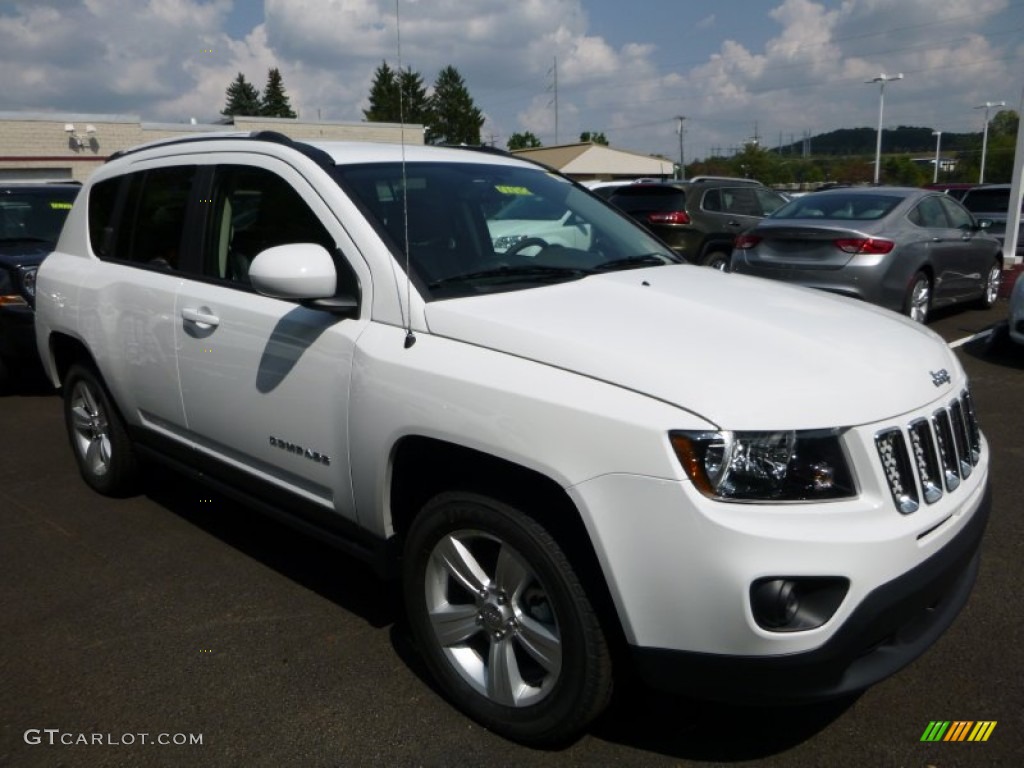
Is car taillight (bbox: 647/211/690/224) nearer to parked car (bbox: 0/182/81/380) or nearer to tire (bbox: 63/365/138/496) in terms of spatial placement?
parked car (bbox: 0/182/81/380)

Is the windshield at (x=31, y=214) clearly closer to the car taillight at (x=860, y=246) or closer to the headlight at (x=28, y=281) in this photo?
the headlight at (x=28, y=281)

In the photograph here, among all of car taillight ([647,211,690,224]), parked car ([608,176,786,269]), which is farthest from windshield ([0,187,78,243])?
car taillight ([647,211,690,224])

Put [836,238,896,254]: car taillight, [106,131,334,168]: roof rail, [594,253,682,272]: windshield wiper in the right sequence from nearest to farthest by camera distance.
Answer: [106,131,334,168]: roof rail
[594,253,682,272]: windshield wiper
[836,238,896,254]: car taillight

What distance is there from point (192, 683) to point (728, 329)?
2145 millimetres

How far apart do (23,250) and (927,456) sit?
7.43 metres

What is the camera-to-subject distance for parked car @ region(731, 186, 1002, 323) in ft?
27.6

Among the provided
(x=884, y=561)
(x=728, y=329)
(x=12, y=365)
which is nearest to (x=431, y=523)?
(x=728, y=329)

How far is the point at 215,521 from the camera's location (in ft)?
14.8

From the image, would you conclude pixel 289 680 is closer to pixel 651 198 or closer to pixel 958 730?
pixel 958 730

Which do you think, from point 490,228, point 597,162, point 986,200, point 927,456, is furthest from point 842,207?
point 597,162

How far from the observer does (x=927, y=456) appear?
8.04ft

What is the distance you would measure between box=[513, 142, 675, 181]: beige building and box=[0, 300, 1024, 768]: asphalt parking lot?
64.4 meters

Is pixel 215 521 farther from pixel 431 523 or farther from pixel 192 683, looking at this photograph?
pixel 431 523

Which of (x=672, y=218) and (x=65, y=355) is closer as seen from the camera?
(x=65, y=355)
